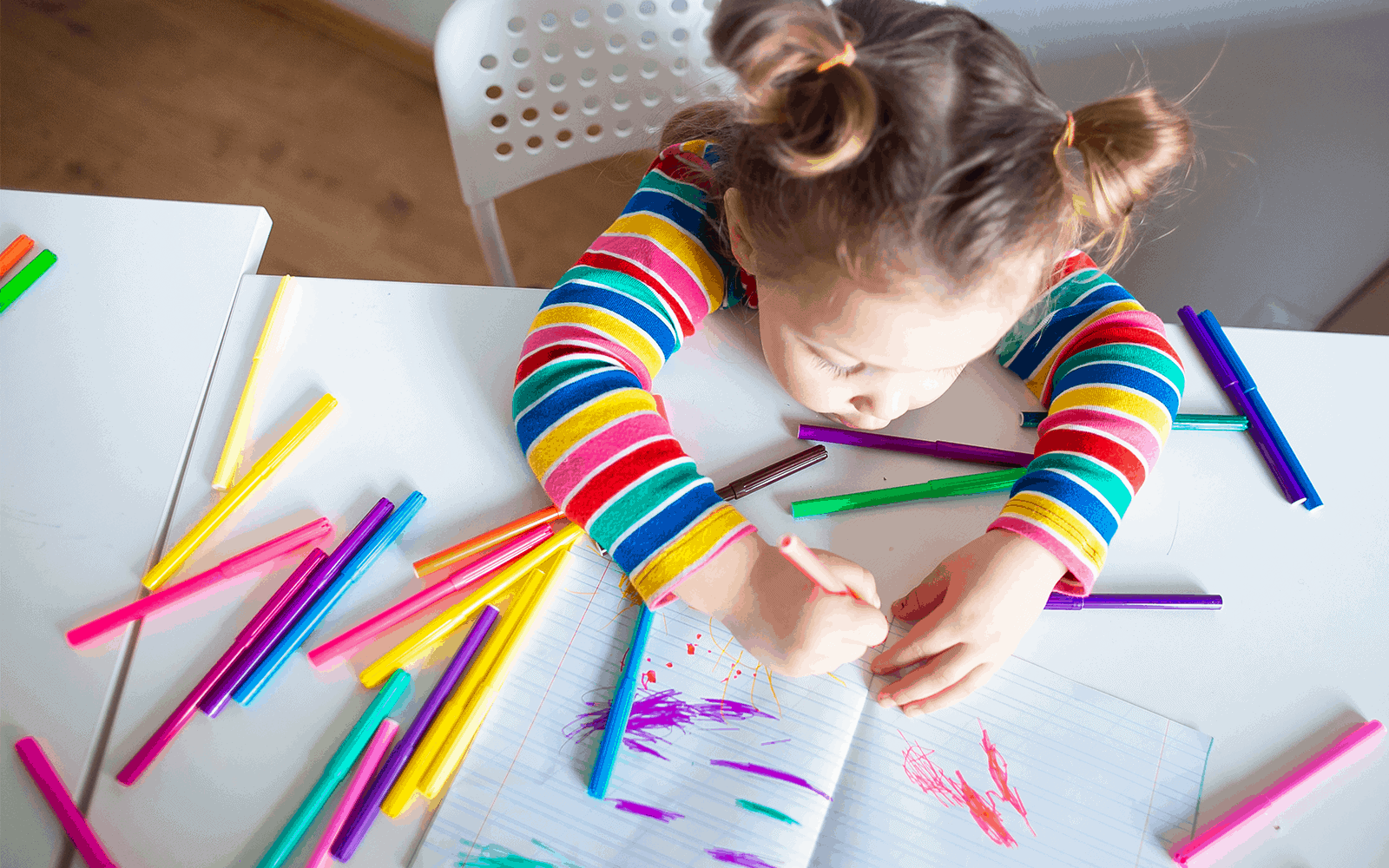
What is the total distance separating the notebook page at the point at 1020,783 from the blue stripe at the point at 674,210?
34 centimetres

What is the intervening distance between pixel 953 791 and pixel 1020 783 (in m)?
0.04

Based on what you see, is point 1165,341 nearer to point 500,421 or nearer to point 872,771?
point 872,771

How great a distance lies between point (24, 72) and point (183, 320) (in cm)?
131

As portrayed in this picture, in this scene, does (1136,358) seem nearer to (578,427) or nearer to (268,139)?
(578,427)

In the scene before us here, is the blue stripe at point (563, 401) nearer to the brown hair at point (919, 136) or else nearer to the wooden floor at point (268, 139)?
the brown hair at point (919, 136)

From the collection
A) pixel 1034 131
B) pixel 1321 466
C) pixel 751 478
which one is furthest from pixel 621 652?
pixel 1321 466

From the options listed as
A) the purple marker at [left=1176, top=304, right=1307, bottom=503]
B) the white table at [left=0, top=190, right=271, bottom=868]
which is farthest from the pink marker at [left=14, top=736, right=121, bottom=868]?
the purple marker at [left=1176, top=304, right=1307, bottom=503]

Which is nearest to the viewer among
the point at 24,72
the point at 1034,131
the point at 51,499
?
the point at 1034,131

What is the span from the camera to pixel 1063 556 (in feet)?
1.61

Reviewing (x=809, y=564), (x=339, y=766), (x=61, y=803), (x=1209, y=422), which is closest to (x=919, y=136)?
(x=809, y=564)

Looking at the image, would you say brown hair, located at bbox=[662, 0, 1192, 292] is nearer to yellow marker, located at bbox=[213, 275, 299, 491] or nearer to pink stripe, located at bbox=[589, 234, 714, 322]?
pink stripe, located at bbox=[589, 234, 714, 322]

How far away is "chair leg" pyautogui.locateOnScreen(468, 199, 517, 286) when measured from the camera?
787 millimetres

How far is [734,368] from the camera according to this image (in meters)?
0.60

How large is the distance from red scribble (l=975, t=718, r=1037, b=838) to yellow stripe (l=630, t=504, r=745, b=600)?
7.4 inches
